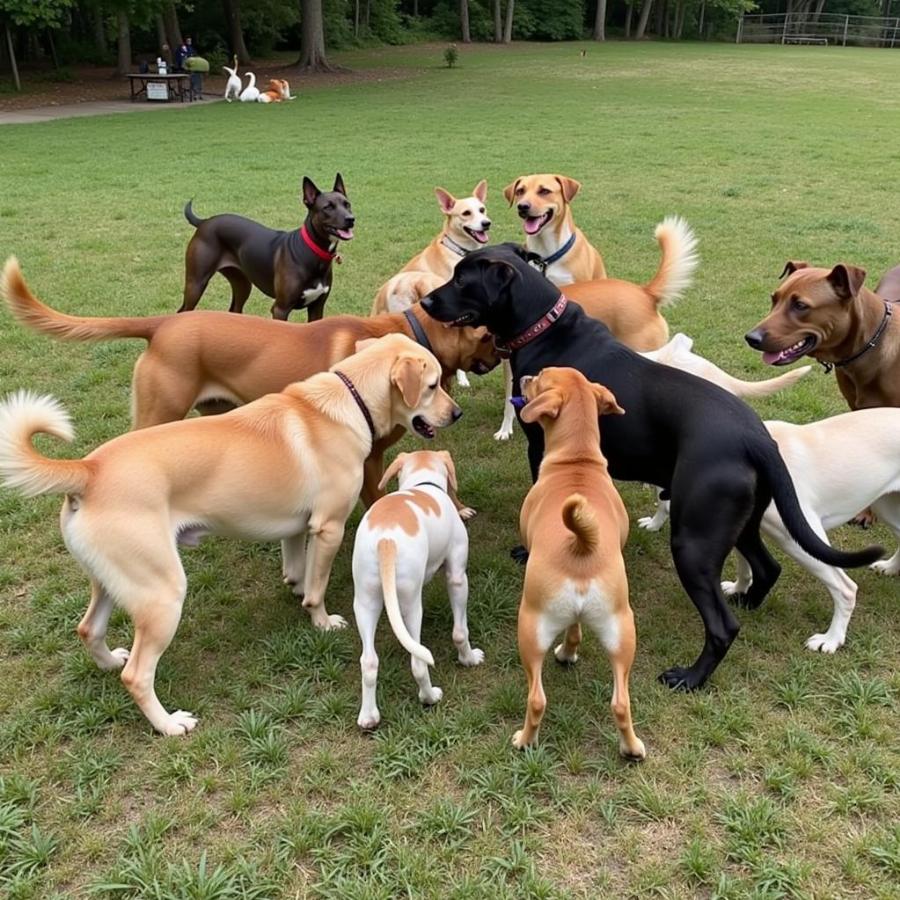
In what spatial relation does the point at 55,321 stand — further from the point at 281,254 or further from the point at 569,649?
the point at 569,649

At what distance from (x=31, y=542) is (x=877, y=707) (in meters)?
4.69

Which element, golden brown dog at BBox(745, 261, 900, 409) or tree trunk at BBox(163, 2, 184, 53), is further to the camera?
tree trunk at BBox(163, 2, 184, 53)

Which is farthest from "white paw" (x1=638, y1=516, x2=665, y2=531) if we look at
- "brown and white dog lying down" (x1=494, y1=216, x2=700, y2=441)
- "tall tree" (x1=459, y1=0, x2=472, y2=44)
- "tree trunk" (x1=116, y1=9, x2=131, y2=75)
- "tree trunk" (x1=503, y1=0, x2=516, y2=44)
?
"tree trunk" (x1=503, y1=0, x2=516, y2=44)

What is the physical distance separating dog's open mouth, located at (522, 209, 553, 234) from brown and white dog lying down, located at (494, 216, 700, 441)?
4.21 ft

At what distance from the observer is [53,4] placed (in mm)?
27828

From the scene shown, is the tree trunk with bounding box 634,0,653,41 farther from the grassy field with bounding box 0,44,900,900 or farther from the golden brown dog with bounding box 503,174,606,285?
the golden brown dog with bounding box 503,174,606,285

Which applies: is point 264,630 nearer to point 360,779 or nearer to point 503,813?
point 360,779

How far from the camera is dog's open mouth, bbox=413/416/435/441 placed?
4.25 m

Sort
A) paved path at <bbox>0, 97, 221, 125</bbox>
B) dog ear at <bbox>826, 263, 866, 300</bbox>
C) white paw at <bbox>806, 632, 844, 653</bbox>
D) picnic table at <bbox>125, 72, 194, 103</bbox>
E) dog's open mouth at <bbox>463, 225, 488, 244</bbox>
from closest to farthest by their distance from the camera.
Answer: white paw at <bbox>806, 632, 844, 653</bbox> → dog ear at <bbox>826, 263, 866, 300</bbox> → dog's open mouth at <bbox>463, 225, 488, 244</bbox> → paved path at <bbox>0, 97, 221, 125</bbox> → picnic table at <bbox>125, 72, 194, 103</bbox>

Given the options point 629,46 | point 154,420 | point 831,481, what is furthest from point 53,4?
point 629,46

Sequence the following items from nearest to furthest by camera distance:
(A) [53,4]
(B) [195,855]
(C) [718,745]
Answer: (B) [195,855]
(C) [718,745]
(A) [53,4]

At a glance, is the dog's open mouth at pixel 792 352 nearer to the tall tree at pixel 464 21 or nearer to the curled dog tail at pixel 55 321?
the curled dog tail at pixel 55 321

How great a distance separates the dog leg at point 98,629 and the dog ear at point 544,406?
2.05m

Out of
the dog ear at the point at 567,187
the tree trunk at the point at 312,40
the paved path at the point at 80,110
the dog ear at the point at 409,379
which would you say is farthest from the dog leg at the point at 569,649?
the tree trunk at the point at 312,40
